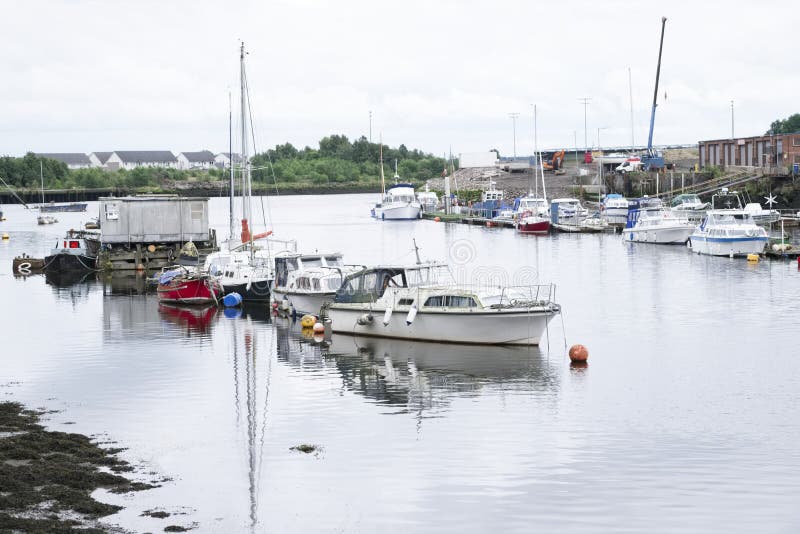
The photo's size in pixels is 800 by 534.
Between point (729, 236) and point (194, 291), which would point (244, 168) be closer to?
point (194, 291)

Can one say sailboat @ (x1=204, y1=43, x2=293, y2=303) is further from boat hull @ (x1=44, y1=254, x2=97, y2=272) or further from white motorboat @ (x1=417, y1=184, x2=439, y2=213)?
white motorboat @ (x1=417, y1=184, x2=439, y2=213)

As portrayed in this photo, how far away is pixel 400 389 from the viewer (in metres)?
34.8

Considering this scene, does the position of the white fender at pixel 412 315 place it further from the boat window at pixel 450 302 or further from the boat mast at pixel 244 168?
the boat mast at pixel 244 168

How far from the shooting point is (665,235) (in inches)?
3743

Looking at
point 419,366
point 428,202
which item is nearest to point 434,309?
point 419,366

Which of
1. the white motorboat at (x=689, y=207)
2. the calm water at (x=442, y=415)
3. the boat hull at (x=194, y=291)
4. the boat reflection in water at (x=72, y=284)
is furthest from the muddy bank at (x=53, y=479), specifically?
the white motorboat at (x=689, y=207)

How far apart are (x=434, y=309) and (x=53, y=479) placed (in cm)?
1915

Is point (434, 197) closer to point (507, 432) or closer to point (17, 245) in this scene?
point (17, 245)

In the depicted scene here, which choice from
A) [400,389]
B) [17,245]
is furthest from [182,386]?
[17,245]

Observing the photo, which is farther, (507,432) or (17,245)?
(17,245)

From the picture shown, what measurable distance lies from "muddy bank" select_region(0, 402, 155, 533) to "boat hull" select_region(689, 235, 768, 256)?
59768mm

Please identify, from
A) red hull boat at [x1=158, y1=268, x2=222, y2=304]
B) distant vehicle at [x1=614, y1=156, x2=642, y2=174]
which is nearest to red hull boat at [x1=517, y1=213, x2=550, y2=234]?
distant vehicle at [x1=614, y1=156, x2=642, y2=174]

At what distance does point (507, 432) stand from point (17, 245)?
96105 mm

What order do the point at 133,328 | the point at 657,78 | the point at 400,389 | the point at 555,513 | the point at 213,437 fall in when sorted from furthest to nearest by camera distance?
the point at 657,78
the point at 133,328
the point at 400,389
the point at 213,437
the point at 555,513
